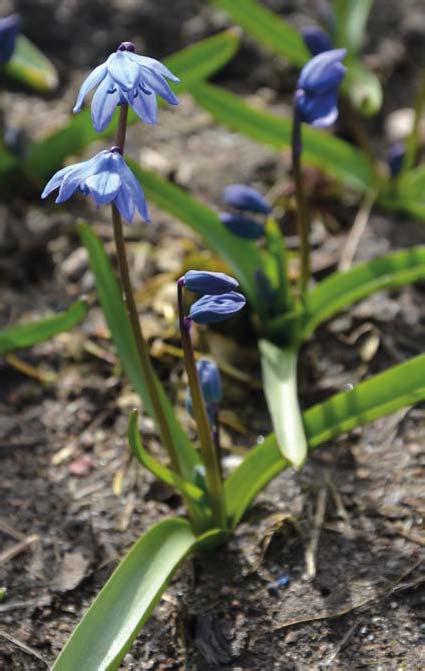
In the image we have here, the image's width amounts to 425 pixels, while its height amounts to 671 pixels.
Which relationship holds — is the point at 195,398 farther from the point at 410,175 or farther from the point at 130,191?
the point at 410,175

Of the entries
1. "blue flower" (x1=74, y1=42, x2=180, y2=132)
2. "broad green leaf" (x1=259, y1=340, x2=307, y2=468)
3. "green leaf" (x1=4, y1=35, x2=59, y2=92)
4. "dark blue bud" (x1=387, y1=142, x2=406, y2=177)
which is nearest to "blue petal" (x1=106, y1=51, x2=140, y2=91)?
"blue flower" (x1=74, y1=42, x2=180, y2=132)

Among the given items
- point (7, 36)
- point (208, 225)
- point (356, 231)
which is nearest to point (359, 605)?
point (208, 225)

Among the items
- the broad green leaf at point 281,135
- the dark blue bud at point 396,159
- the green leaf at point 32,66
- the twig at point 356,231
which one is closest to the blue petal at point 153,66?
the broad green leaf at point 281,135

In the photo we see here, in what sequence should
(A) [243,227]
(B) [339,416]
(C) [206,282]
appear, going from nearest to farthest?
(C) [206,282] → (B) [339,416] → (A) [243,227]

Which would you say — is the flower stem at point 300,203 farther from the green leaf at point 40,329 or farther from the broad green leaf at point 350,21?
the broad green leaf at point 350,21

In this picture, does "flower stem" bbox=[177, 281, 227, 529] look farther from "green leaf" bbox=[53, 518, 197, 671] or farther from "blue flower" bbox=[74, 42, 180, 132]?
"blue flower" bbox=[74, 42, 180, 132]

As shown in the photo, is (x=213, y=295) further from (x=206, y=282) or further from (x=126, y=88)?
(x=126, y=88)
